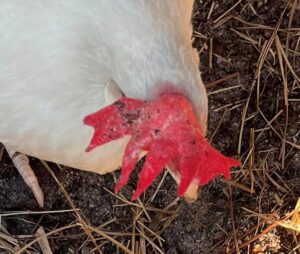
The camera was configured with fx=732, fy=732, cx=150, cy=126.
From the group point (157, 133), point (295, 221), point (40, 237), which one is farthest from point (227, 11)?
point (157, 133)

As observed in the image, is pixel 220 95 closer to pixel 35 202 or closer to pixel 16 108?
pixel 35 202

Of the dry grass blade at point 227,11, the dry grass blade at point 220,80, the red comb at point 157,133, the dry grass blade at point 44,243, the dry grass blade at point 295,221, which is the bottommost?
the dry grass blade at point 295,221

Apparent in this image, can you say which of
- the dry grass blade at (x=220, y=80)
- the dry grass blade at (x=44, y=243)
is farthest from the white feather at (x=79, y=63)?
the dry grass blade at (x=220, y=80)

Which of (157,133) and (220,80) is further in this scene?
(220,80)

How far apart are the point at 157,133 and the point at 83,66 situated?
0.79 ft

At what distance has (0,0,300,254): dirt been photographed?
2090mm

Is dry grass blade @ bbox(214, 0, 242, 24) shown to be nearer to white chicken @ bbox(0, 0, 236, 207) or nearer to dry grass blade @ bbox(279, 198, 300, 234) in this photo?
dry grass blade @ bbox(279, 198, 300, 234)

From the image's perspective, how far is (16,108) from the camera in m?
1.43

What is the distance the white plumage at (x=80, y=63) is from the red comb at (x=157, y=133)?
0.04 metres

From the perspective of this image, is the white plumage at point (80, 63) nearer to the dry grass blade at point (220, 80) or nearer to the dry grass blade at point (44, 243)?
the dry grass blade at point (44, 243)

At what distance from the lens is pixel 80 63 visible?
1.25 metres

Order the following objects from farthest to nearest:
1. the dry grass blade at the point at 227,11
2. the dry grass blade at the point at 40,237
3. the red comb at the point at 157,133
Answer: the dry grass blade at the point at 227,11
the dry grass blade at the point at 40,237
the red comb at the point at 157,133

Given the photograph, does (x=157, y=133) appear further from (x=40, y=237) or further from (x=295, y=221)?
(x=295, y=221)

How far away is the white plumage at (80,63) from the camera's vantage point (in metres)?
1.15
